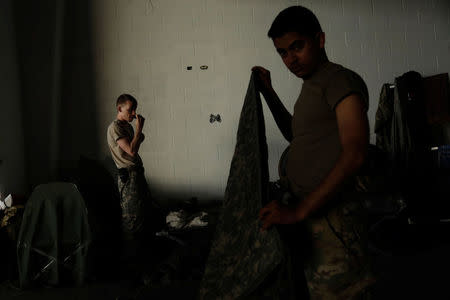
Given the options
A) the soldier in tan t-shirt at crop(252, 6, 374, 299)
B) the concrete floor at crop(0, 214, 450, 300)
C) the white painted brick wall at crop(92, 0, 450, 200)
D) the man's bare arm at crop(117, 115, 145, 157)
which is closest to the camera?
the soldier in tan t-shirt at crop(252, 6, 374, 299)

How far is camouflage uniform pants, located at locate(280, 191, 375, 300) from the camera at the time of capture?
3.08 feet

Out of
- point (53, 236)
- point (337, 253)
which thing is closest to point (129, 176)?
point (53, 236)

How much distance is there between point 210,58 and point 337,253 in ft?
11.6

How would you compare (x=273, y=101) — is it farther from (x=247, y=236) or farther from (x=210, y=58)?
(x=210, y=58)

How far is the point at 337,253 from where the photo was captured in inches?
37.3

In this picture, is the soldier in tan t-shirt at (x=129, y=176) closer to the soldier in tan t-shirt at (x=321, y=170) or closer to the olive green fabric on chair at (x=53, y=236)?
the olive green fabric on chair at (x=53, y=236)

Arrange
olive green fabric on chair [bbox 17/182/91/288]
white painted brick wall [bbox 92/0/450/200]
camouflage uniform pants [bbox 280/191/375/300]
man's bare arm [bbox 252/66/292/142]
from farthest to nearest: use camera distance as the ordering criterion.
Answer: white painted brick wall [bbox 92/0/450/200] < olive green fabric on chair [bbox 17/182/91/288] < man's bare arm [bbox 252/66/292/142] < camouflage uniform pants [bbox 280/191/375/300]

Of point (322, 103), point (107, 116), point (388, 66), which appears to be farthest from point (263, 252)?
point (388, 66)

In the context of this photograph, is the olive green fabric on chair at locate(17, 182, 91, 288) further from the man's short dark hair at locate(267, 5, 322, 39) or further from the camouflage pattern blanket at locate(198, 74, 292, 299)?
the man's short dark hair at locate(267, 5, 322, 39)

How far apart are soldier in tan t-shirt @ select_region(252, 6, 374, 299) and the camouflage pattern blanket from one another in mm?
81

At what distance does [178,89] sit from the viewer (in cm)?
417

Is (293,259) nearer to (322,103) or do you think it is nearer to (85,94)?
(322,103)

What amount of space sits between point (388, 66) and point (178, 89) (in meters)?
2.60

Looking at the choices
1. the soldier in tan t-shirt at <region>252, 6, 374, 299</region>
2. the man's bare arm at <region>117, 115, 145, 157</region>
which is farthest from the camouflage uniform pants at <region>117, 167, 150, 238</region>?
the soldier in tan t-shirt at <region>252, 6, 374, 299</region>
